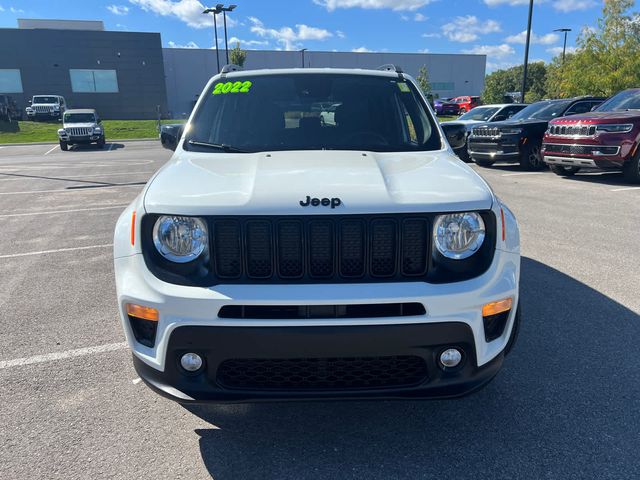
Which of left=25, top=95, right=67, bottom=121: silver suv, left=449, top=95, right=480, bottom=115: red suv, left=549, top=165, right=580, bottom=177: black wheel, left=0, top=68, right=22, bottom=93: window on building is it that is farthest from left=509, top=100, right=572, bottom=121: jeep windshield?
left=0, top=68, right=22, bottom=93: window on building

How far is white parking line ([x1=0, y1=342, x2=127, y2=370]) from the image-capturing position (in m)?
3.38

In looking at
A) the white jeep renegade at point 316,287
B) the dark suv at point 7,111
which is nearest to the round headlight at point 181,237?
the white jeep renegade at point 316,287

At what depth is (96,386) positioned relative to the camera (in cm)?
308

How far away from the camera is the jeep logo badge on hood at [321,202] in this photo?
2230 mm

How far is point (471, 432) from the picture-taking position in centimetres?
260

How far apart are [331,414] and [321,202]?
1253 millimetres

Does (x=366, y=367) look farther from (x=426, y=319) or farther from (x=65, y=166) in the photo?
(x=65, y=166)

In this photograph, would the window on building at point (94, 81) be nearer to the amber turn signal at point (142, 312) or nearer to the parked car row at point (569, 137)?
the parked car row at point (569, 137)

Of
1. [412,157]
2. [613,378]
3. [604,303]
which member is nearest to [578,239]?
[604,303]

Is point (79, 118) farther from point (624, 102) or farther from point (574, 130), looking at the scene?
point (624, 102)

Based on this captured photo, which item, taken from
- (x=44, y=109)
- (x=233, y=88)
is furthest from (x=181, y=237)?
(x=44, y=109)

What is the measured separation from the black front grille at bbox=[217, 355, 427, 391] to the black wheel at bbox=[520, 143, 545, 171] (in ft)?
37.4

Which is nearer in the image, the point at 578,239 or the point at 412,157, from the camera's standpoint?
the point at 412,157

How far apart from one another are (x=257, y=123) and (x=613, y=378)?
282 centimetres
